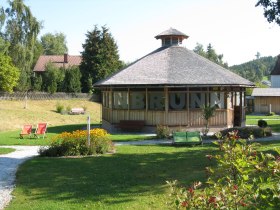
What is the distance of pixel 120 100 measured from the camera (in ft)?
91.8

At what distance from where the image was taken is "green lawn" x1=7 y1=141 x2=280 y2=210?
9.73 metres

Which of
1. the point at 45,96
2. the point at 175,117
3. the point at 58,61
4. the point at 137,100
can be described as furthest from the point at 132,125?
the point at 58,61

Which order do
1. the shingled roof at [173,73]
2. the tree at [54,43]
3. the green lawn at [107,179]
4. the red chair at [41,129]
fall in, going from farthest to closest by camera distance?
the tree at [54,43]
the shingled roof at [173,73]
the red chair at [41,129]
the green lawn at [107,179]

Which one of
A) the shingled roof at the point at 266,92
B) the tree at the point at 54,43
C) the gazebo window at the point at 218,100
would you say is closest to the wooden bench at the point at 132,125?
the gazebo window at the point at 218,100

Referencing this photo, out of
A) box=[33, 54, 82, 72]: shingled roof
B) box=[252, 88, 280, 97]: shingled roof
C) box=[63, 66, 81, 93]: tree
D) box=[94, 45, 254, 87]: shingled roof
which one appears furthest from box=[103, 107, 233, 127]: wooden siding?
box=[33, 54, 82, 72]: shingled roof

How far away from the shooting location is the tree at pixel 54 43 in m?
109

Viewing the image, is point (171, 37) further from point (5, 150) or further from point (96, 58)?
point (96, 58)

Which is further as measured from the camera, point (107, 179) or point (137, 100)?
point (137, 100)

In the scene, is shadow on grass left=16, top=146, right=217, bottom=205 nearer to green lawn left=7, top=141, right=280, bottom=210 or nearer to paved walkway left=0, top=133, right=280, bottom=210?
green lawn left=7, top=141, right=280, bottom=210

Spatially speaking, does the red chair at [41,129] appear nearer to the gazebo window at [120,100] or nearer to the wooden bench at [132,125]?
the wooden bench at [132,125]

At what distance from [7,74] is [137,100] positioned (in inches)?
1130

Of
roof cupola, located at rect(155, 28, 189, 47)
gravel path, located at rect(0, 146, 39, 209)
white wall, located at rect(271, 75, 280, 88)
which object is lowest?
gravel path, located at rect(0, 146, 39, 209)

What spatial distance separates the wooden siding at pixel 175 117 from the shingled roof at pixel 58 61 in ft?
178

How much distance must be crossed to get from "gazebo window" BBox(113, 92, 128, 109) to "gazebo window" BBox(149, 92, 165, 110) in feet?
6.18
